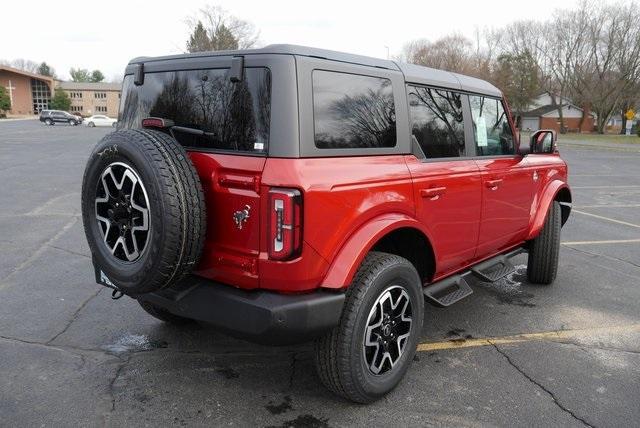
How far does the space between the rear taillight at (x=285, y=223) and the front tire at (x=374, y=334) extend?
0.47m

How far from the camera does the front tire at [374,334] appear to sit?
2.82 meters

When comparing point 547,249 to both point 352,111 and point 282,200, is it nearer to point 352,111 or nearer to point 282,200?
point 352,111

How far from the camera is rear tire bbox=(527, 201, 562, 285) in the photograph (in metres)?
5.07

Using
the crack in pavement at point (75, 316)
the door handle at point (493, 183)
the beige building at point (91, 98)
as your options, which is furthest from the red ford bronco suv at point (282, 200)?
the beige building at point (91, 98)

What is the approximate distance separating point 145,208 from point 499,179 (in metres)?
2.75

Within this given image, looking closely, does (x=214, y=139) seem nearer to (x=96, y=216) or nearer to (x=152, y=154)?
(x=152, y=154)

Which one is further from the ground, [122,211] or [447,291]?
[122,211]

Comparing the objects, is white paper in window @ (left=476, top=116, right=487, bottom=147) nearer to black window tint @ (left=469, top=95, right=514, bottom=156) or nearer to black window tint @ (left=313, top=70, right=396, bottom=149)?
black window tint @ (left=469, top=95, right=514, bottom=156)

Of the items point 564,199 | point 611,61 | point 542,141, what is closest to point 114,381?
point 542,141

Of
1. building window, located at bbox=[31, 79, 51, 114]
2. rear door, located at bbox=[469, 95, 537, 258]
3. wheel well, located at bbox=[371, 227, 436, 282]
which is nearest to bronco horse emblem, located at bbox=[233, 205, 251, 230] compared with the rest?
wheel well, located at bbox=[371, 227, 436, 282]

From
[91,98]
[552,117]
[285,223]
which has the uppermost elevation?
[91,98]

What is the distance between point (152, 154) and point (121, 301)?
2.52 metres

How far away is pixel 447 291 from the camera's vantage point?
379 centimetres

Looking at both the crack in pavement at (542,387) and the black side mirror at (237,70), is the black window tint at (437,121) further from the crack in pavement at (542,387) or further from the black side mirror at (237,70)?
the crack in pavement at (542,387)
